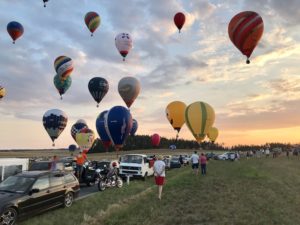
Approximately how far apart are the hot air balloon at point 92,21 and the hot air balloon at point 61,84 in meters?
6.31

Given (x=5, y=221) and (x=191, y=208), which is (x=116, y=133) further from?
(x=5, y=221)

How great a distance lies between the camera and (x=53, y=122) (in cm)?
4228

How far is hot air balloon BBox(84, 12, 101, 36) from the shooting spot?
43.1 m

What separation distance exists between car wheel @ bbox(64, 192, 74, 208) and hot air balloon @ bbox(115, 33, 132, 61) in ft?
85.6

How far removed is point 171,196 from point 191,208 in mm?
3555

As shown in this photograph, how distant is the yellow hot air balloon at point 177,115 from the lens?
139 ft

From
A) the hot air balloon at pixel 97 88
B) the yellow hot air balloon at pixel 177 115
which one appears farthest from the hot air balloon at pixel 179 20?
the hot air balloon at pixel 97 88

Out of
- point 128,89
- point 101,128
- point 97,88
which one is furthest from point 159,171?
point 97,88

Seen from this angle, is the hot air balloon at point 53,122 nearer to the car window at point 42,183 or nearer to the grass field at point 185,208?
the grass field at point 185,208

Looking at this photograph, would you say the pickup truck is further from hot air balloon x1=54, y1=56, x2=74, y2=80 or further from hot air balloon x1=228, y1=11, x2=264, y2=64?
hot air balloon x1=54, y1=56, x2=74, y2=80

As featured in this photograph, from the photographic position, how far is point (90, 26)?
43031 millimetres

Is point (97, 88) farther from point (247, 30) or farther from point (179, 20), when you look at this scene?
point (247, 30)

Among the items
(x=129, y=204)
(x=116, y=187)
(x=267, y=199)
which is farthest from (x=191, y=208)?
(x=116, y=187)

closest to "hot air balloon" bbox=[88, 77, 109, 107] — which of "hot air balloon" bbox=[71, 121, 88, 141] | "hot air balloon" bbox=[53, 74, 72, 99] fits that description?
"hot air balloon" bbox=[53, 74, 72, 99]
